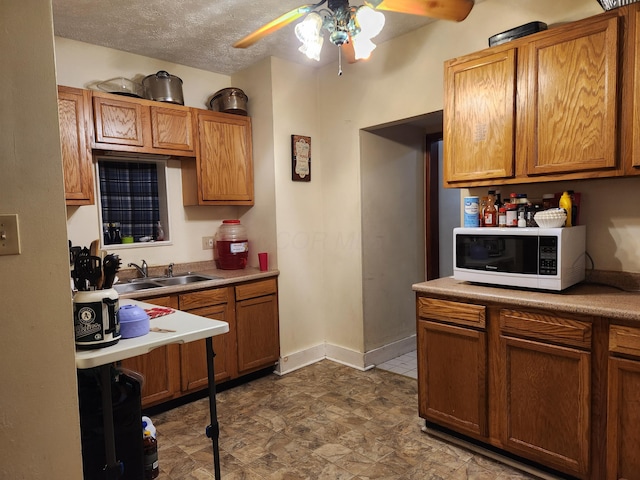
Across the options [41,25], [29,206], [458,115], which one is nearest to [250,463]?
[29,206]

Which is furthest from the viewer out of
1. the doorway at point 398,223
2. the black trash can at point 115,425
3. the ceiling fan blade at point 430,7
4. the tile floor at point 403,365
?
the doorway at point 398,223

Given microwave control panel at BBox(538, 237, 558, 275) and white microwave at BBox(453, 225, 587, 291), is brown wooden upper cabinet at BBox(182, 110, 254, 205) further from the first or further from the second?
microwave control panel at BBox(538, 237, 558, 275)

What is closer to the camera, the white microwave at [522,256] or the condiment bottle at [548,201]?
the white microwave at [522,256]

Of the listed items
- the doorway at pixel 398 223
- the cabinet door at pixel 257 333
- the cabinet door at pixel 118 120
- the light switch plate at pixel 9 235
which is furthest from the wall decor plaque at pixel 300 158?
the light switch plate at pixel 9 235

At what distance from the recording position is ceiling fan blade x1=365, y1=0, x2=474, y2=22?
189 cm

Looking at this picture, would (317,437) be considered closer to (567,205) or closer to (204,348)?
(204,348)

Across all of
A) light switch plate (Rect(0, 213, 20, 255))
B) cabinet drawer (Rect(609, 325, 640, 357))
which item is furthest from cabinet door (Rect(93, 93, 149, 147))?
cabinet drawer (Rect(609, 325, 640, 357))

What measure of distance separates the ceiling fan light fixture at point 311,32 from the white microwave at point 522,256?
1299mm

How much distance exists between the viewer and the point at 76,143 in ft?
8.79

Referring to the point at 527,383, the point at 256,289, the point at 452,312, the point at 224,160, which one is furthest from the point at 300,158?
the point at 527,383

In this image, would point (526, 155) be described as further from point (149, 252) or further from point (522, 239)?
point (149, 252)

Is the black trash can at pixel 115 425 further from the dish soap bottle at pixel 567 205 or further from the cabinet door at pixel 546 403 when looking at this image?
the dish soap bottle at pixel 567 205

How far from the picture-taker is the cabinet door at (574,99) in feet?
6.25

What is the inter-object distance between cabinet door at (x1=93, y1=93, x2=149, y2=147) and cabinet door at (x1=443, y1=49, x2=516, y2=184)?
2179 millimetres
